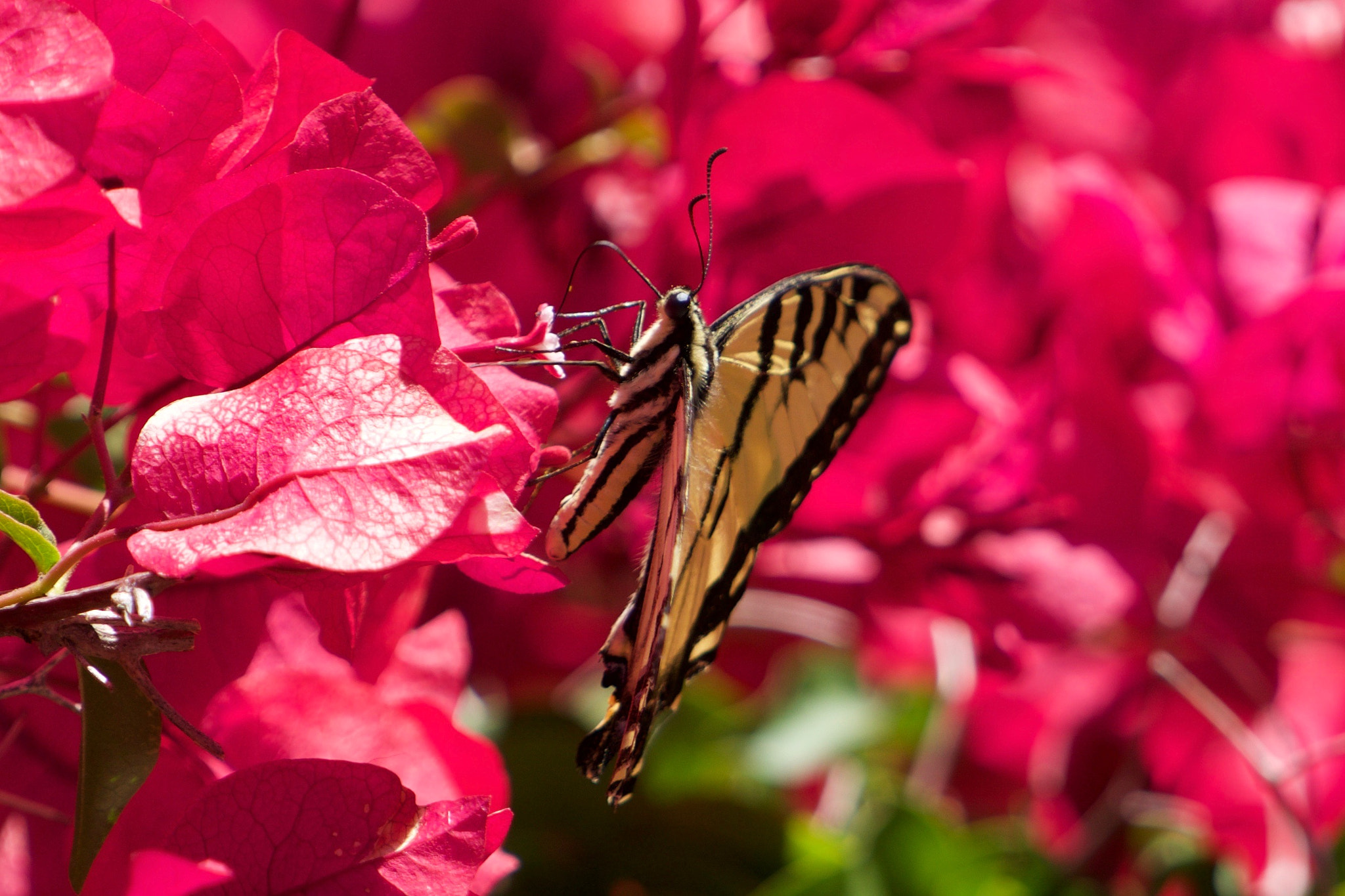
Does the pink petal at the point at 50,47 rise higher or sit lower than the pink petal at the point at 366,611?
higher

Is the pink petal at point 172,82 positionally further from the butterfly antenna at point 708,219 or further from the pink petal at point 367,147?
the butterfly antenna at point 708,219

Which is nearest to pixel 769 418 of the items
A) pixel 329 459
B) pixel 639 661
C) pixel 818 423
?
pixel 818 423

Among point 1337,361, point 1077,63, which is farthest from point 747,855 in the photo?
point 1077,63

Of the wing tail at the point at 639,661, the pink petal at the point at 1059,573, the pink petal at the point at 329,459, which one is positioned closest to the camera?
the pink petal at the point at 329,459

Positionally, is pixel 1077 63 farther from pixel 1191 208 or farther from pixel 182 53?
pixel 182 53

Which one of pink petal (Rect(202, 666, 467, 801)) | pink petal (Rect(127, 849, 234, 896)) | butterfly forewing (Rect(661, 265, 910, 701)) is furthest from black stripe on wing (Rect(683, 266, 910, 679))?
pink petal (Rect(127, 849, 234, 896))

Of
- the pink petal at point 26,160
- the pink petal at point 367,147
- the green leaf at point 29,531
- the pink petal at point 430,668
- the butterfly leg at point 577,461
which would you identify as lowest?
the pink petal at point 430,668

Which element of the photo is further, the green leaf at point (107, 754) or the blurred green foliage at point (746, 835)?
the blurred green foliage at point (746, 835)

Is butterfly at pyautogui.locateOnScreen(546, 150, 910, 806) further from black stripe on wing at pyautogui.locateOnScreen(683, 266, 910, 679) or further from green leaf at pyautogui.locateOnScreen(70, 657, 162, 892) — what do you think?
green leaf at pyautogui.locateOnScreen(70, 657, 162, 892)

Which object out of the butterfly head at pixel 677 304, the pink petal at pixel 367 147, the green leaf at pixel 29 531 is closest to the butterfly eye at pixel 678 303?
the butterfly head at pixel 677 304
